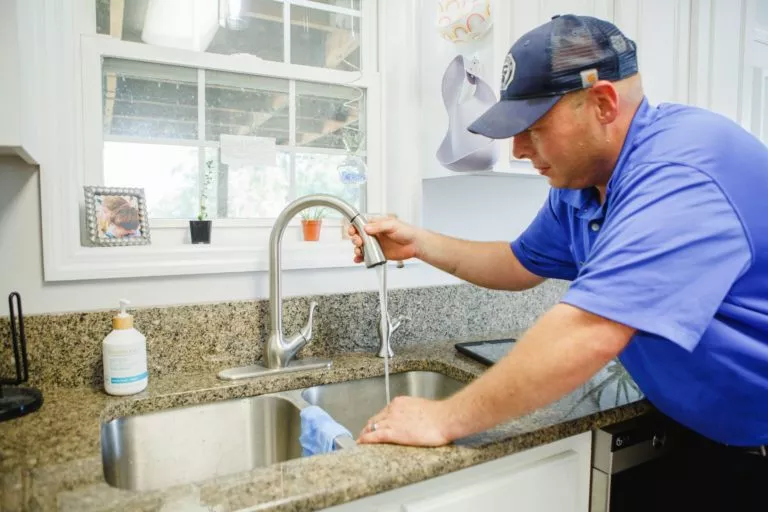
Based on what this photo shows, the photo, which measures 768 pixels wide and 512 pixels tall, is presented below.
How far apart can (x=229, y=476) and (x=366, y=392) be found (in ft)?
1.84

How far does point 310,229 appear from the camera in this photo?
55.8 inches

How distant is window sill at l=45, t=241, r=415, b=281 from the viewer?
108 cm

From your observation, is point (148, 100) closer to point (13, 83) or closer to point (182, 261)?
point (182, 261)

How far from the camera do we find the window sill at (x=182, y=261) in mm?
1078

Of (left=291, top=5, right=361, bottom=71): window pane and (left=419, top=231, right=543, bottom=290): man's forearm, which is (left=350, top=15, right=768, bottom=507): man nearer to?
(left=419, top=231, right=543, bottom=290): man's forearm

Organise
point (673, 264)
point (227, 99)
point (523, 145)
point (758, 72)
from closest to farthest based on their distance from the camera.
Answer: point (673, 264), point (523, 145), point (227, 99), point (758, 72)

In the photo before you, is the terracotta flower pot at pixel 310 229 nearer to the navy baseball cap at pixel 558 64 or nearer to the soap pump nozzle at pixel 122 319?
the soap pump nozzle at pixel 122 319

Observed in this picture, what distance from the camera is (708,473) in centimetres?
100

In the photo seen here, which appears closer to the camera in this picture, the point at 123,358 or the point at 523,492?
the point at 523,492

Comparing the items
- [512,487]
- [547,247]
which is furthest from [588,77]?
[512,487]

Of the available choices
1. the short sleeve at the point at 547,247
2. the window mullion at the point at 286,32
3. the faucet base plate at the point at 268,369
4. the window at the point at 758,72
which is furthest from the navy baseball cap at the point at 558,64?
the window at the point at 758,72

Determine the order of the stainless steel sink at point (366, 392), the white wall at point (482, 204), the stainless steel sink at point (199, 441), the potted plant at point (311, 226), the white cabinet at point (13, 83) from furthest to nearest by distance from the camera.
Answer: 1. the white wall at point (482, 204)
2. the potted plant at point (311, 226)
3. the stainless steel sink at point (366, 392)
4. the stainless steel sink at point (199, 441)
5. the white cabinet at point (13, 83)

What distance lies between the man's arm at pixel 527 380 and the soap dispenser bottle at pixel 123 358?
0.51m

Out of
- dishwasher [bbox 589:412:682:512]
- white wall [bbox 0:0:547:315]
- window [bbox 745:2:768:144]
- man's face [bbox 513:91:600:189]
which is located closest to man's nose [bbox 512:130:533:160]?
man's face [bbox 513:91:600:189]
